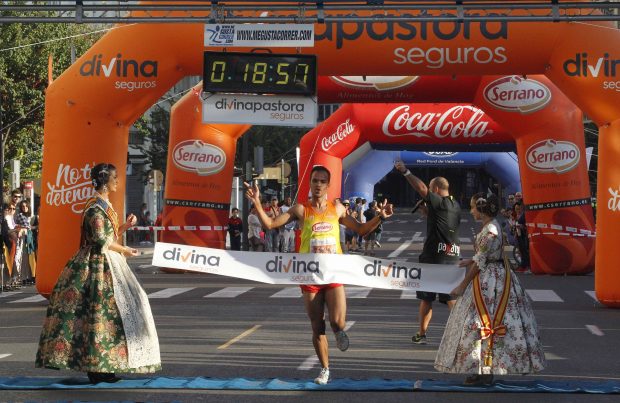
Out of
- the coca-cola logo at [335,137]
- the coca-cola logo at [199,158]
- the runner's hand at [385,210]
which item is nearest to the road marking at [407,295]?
the coca-cola logo at [199,158]

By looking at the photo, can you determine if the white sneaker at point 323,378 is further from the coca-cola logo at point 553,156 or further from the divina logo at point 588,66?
the coca-cola logo at point 553,156

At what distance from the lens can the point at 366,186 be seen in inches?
1919

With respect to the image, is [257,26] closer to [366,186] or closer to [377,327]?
[377,327]

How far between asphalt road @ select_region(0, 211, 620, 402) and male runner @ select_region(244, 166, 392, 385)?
23.6 inches

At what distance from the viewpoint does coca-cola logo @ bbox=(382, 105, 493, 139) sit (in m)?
34.6

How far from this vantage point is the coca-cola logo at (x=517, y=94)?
27.6 meters

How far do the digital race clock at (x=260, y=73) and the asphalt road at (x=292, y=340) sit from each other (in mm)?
3352

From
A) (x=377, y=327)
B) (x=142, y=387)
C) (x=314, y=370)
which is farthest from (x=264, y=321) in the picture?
(x=142, y=387)

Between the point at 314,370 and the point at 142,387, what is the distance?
195 cm

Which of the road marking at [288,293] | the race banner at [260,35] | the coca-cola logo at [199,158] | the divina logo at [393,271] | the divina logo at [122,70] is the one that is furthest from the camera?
the coca-cola logo at [199,158]

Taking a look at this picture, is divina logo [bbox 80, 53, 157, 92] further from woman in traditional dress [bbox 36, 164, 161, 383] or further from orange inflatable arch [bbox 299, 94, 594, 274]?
woman in traditional dress [bbox 36, 164, 161, 383]

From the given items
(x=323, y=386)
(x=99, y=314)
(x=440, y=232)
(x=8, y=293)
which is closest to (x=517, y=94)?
(x=8, y=293)

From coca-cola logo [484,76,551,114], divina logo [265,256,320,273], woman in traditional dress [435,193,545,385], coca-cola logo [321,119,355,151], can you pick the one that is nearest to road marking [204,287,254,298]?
coca-cola logo [484,76,551,114]

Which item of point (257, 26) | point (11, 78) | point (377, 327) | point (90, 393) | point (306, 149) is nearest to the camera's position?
point (90, 393)
